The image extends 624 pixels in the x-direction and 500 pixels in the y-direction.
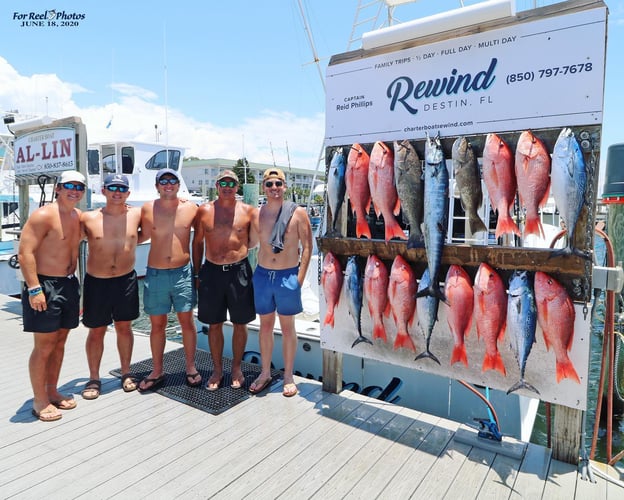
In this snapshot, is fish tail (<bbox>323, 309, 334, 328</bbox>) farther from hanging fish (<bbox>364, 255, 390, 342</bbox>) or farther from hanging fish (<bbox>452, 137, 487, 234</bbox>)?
hanging fish (<bbox>452, 137, 487, 234</bbox>)

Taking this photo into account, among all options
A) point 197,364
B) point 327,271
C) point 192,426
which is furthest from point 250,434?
point 197,364

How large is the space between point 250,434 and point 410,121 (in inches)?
84.3

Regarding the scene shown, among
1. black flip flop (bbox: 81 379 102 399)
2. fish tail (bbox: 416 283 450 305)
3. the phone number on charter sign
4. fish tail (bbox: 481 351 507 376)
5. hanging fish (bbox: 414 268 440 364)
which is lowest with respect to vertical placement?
black flip flop (bbox: 81 379 102 399)

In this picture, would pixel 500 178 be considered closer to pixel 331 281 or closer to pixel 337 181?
pixel 337 181

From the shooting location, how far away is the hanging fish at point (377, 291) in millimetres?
2779

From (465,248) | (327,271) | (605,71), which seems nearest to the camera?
(605,71)

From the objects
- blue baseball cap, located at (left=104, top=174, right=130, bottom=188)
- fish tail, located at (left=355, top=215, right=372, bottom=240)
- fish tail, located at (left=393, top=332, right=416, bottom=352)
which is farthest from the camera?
blue baseball cap, located at (left=104, top=174, right=130, bottom=188)

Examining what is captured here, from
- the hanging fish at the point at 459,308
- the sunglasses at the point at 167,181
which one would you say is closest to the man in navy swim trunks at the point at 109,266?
the sunglasses at the point at 167,181

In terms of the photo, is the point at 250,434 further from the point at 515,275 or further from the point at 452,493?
the point at 515,275

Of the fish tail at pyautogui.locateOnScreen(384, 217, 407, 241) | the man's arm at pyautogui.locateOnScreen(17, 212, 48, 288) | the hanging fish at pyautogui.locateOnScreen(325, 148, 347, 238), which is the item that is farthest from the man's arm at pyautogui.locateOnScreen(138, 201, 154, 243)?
the fish tail at pyautogui.locateOnScreen(384, 217, 407, 241)

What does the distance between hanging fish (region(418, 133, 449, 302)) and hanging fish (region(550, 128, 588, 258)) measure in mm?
532

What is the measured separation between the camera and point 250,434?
2.75 m

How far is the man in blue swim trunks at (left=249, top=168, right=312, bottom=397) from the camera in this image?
3257mm

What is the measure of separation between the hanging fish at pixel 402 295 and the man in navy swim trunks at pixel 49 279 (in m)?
2.06
